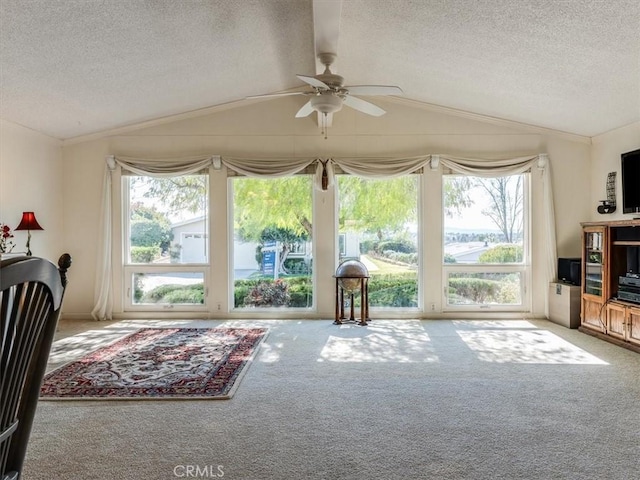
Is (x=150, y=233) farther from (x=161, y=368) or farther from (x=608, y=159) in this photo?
(x=608, y=159)

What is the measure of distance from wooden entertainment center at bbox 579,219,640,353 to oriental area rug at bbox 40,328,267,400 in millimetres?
3988

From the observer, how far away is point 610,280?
4730 millimetres

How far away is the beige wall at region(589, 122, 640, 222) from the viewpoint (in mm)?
5000

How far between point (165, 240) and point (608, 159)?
626 cm

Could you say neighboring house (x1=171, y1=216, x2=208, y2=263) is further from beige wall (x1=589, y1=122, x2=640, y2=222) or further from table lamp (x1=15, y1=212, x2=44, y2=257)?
beige wall (x1=589, y1=122, x2=640, y2=222)

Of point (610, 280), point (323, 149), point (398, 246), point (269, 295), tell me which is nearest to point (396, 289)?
point (398, 246)

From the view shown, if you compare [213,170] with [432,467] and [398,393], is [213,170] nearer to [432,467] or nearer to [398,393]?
[398,393]

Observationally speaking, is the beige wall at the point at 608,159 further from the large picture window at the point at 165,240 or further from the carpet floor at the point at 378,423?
the large picture window at the point at 165,240

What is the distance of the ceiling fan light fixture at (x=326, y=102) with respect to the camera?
3.75 m

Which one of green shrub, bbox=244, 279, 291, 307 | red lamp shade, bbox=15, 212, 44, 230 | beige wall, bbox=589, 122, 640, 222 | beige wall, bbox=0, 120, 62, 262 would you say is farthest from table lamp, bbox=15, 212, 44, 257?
beige wall, bbox=589, 122, 640, 222

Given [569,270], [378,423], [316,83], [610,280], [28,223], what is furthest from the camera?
[569,270]

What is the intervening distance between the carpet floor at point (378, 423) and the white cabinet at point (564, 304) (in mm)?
1073

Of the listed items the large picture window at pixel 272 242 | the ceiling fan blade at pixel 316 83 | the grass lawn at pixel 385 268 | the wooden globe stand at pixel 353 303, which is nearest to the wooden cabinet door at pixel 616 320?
the grass lawn at pixel 385 268

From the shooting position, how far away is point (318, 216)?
5.98 m
